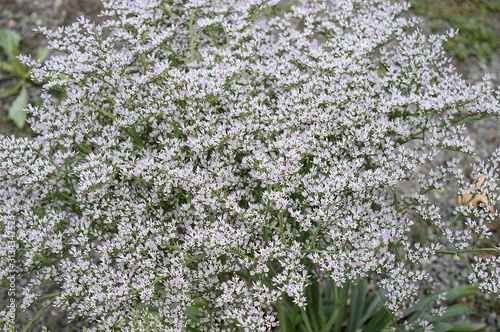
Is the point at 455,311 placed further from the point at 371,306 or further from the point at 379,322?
the point at 379,322

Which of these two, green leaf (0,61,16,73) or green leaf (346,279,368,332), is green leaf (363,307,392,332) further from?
green leaf (0,61,16,73)

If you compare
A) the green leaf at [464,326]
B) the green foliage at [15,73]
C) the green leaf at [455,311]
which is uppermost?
the green foliage at [15,73]

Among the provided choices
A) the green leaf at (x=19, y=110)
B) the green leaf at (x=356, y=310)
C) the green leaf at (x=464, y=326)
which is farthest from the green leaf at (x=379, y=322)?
the green leaf at (x=19, y=110)

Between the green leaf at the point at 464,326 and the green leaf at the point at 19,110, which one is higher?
the green leaf at the point at 19,110

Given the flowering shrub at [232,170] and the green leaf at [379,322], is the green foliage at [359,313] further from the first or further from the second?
the flowering shrub at [232,170]

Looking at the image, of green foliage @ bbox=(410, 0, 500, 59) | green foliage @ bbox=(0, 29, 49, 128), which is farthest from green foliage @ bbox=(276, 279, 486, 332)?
green foliage @ bbox=(0, 29, 49, 128)

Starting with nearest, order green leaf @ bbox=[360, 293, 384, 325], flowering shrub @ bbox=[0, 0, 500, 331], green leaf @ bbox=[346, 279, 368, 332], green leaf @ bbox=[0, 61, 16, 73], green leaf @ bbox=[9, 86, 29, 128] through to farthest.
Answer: flowering shrub @ bbox=[0, 0, 500, 331] < green leaf @ bbox=[346, 279, 368, 332] < green leaf @ bbox=[360, 293, 384, 325] < green leaf @ bbox=[9, 86, 29, 128] < green leaf @ bbox=[0, 61, 16, 73]
